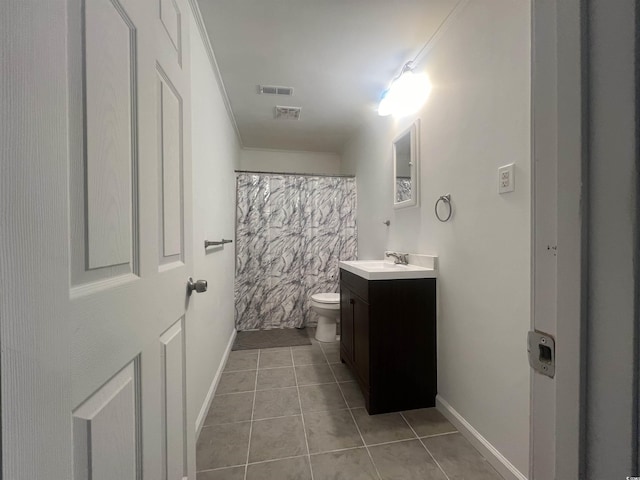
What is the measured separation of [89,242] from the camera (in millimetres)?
445

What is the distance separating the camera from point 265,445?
1.31 metres

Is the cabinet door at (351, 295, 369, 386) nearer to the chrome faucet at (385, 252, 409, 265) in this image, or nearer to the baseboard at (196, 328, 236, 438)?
the chrome faucet at (385, 252, 409, 265)

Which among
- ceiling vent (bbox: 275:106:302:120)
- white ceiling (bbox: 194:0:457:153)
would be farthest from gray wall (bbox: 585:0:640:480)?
ceiling vent (bbox: 275:106:302:120)

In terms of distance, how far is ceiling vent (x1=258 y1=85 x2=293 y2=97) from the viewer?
2096 millimetres

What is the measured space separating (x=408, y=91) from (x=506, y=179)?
981 mm

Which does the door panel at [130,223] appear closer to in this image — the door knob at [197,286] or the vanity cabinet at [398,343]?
the door knob at [197,286]

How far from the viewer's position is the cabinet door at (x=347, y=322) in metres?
1.89

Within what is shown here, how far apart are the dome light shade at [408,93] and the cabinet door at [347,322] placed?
1.38 m

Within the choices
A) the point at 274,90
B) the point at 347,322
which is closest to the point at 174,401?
the point at 347,322

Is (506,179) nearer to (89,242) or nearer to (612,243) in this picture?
(612,243)

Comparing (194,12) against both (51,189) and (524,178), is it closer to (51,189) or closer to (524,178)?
(51,189)

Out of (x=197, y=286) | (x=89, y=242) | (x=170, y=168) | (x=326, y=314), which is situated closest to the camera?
(x=89, y=242)

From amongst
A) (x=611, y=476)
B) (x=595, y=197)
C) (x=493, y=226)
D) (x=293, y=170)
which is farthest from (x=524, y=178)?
(x=293, y=170)

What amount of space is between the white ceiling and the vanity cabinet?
1457 millimetres
